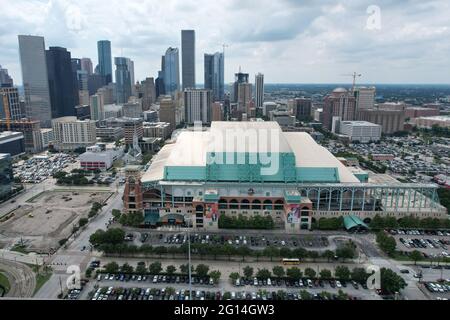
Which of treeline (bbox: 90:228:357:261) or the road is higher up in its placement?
treeline (bbox: 90:228:357:261)

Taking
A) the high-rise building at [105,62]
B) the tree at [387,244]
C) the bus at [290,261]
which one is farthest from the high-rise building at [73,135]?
the high-rise building at [105,62]

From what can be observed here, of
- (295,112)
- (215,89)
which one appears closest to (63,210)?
(295,112)

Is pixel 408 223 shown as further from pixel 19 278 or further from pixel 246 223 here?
pixel 19 278

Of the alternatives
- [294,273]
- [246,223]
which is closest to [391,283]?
[294,273]

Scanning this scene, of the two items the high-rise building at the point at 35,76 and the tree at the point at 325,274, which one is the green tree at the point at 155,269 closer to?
the tree at the point at 325,274

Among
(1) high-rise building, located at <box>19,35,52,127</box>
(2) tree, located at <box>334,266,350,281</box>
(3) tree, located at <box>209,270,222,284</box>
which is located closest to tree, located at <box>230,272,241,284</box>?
(3) tree, located at <box>209,270,222,284</box>

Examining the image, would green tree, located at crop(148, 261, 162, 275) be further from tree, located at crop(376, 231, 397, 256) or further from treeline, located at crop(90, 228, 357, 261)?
tree, located at crop(376, 231, 397, 256)

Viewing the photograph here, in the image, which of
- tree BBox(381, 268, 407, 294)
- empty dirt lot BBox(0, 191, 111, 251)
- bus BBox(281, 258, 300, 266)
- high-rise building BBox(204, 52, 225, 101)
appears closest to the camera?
tree BBox(381, 268, 407, 294)
